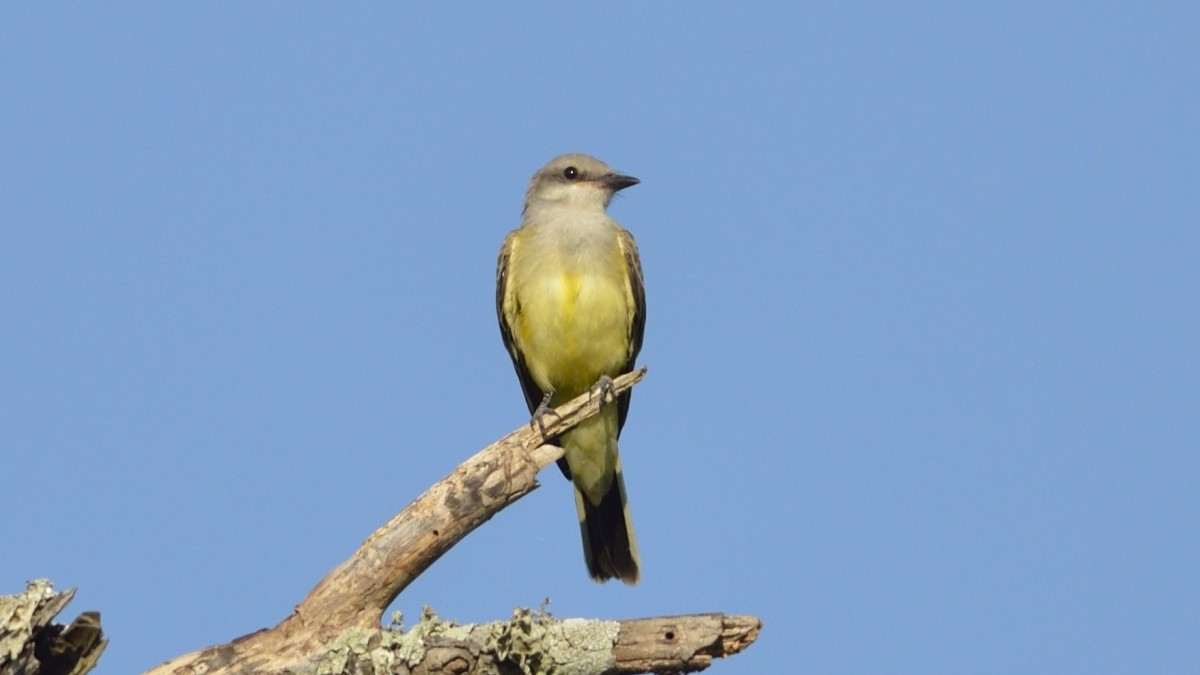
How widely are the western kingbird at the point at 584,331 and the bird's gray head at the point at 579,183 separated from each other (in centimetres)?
9

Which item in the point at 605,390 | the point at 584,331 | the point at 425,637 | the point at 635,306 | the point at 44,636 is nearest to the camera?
the point at 44,636

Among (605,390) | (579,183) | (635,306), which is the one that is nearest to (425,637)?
(605,390)

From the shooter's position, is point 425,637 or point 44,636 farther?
point 425,637

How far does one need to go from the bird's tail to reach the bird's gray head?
192 centimetres

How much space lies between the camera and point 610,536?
9.92 metres

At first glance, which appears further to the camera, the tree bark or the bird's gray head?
the bird's gray head

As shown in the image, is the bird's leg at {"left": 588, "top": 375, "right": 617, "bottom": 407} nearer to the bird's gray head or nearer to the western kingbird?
the western kingbird

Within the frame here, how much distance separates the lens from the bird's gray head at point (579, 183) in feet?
34.7

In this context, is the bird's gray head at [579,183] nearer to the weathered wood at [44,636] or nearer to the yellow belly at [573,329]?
the yellow belly at [573,329]

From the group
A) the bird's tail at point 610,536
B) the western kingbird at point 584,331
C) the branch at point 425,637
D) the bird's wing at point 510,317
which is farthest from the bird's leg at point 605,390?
the branch at point 425,637

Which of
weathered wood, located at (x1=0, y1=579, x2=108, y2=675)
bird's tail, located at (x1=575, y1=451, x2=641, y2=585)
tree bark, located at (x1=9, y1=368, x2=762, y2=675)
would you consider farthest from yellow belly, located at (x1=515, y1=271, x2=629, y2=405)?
weathered wood, located at (x1=0, y1=579, x2=108, y2=675)

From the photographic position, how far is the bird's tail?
970cm

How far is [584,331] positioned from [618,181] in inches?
58.3

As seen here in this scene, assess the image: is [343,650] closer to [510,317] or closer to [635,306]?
[510,317]
